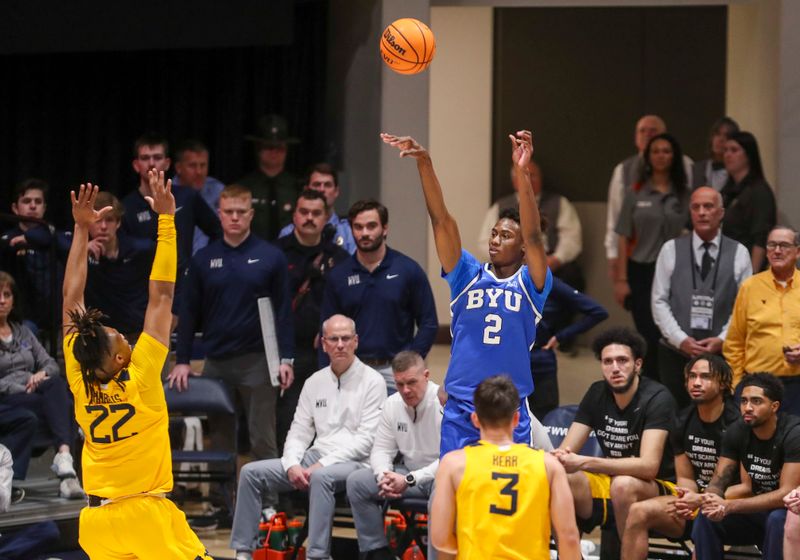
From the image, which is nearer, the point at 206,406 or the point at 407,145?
the point at 407,145

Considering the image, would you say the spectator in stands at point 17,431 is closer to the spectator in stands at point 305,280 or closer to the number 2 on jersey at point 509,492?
the spectator in stands at point 305,280

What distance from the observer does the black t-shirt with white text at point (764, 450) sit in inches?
276

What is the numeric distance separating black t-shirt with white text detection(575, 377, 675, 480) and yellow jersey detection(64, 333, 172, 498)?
2627 millimetres

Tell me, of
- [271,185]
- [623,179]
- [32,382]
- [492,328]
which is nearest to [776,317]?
[623,179]

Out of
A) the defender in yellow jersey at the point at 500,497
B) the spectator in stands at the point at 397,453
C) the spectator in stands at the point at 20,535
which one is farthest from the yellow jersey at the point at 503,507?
the spectator in stands at the point at 20,535

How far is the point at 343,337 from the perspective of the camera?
7957 millimetres

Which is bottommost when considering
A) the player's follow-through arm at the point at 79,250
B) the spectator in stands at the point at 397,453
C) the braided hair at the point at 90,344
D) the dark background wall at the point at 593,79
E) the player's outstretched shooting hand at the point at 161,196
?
the spectator in stands at the point at 397,453

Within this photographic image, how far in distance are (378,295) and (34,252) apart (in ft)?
8.07

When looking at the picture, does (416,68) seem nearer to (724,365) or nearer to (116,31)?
(724,365)

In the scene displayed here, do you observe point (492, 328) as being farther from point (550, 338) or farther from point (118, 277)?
point (118, 277)

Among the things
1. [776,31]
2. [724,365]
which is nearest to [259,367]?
[724,365]

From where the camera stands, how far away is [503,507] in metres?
5.02

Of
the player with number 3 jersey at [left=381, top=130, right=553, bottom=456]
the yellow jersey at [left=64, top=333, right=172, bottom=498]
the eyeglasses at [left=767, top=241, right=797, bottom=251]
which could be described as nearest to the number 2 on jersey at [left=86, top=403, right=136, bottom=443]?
the yellow jersey at [left=64, top=333, right=172, bottom=498]

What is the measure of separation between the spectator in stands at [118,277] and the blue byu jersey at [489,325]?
3.03m
